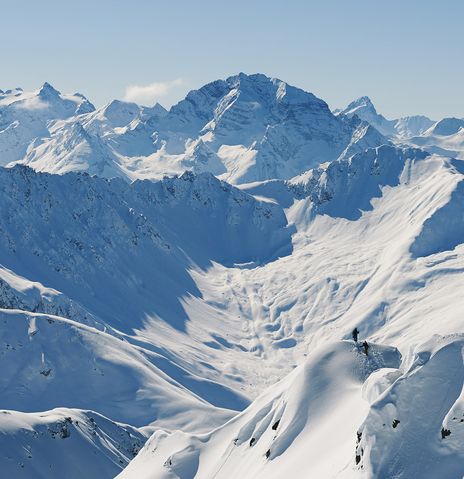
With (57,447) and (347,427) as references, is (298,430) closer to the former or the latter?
(347,427)

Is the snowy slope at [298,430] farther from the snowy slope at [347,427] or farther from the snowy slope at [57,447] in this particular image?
the snowy slope at [57,447]

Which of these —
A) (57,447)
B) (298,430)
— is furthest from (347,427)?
(57,447)

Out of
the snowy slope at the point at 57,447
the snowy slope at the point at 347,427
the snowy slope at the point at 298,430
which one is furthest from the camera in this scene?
the snowy slope at the point at 57,447

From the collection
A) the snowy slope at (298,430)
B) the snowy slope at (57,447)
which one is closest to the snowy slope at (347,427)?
the snowy slope at (298,430)

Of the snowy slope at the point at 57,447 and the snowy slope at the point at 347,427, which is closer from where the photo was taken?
the snowy slope at the point at 347,427

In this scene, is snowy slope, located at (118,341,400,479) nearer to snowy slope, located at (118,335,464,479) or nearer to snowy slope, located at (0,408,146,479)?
snowy slope, located at (118,335,464,479)

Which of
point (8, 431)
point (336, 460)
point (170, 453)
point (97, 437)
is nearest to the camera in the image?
point (336, 460)

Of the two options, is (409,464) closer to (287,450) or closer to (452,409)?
(452,409)

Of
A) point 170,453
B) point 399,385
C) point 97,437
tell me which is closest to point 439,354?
point 399,385

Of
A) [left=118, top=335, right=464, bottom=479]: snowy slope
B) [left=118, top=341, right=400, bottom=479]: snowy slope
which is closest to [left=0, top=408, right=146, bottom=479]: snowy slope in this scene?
[left=118, top=335, right=464, bottom=479]: snowy slope

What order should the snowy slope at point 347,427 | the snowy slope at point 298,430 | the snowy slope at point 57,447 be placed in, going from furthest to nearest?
the snowy slope at point 57,447 < the snowy slope at point 298,430 < the snowy slope at point 347,427

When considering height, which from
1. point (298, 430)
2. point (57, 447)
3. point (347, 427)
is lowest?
point (57, 447)
